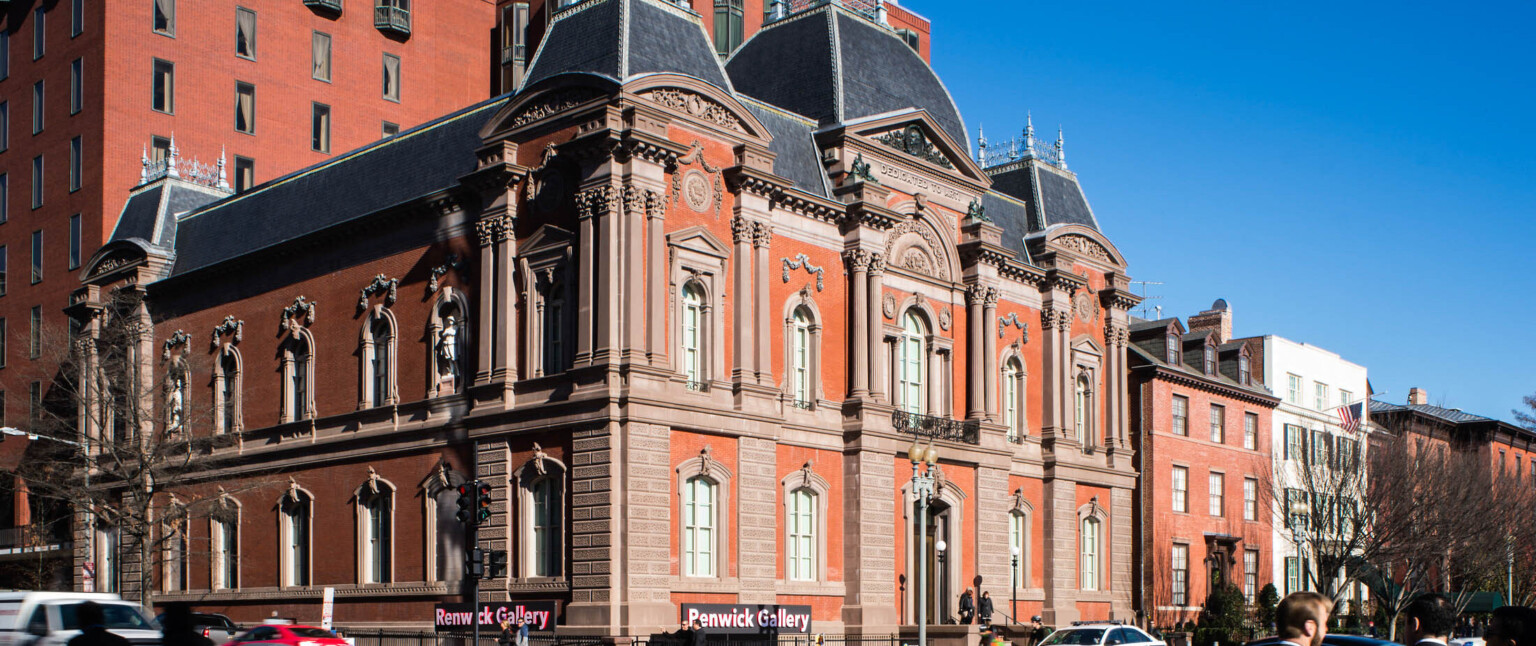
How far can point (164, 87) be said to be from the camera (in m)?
58.8

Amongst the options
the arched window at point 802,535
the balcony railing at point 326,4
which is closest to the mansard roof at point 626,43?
the arched window at point 802,535

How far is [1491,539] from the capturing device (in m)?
61.9

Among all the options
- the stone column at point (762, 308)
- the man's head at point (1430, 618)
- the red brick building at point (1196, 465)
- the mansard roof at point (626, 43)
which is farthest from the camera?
the red brick building at point (1196, 465)

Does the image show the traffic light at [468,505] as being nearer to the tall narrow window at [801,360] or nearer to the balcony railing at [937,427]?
the tall narrow window at [801,360]

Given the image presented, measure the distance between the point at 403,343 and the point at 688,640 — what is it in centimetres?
1377

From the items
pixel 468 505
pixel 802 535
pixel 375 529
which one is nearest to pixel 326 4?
pixel 375 529

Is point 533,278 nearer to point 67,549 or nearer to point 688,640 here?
point 688,640

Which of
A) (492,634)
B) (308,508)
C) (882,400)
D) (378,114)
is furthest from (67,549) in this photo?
(882,400)

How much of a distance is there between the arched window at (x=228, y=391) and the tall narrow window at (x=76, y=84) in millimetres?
14378

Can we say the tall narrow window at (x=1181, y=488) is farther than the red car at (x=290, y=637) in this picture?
Yes

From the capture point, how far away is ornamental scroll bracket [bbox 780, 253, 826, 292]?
4334cm

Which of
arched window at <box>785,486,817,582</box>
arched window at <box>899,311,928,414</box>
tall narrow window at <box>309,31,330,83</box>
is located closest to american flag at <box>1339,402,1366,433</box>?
arched window at <box>899,311,928,414</box>

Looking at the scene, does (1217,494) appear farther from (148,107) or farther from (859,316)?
(148,107)

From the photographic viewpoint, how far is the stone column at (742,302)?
4122 centimetres
